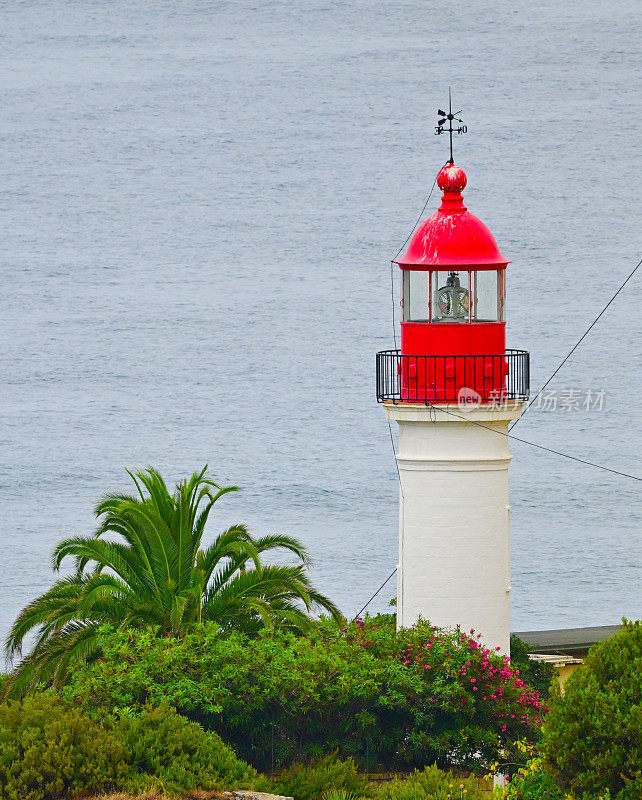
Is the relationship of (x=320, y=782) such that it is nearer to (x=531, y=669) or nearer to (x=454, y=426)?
(x=454, y=426)

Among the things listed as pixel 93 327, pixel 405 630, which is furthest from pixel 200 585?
pixel 93 327

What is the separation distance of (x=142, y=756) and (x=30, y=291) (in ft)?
257

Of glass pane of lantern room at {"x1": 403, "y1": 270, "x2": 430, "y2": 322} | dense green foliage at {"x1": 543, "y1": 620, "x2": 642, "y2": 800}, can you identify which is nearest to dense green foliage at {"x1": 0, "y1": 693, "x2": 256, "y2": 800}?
dense green foliage at {"x1": 543, "y1": 620, "x2": 642, "y2": 800}

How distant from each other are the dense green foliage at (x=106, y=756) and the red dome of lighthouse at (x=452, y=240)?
6.71 m

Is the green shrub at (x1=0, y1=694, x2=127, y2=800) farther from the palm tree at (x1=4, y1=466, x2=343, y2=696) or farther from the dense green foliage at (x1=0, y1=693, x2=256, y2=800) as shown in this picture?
the palm tree at (x1=4, y1=466, x2=343, y2=696)

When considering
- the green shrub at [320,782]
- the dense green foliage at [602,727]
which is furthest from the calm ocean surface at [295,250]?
the dense green foliage at [602,727]

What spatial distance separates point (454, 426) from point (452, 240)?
7.83 feet

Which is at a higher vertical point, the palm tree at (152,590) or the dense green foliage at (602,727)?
the palm tree at (152,590)

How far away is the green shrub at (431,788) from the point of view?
19.1 metres

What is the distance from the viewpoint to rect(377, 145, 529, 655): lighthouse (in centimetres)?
2277

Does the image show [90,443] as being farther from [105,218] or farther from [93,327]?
[105,218]

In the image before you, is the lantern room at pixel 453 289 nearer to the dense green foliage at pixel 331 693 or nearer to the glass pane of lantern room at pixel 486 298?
the glass pane of lantern room at pixel 486 298

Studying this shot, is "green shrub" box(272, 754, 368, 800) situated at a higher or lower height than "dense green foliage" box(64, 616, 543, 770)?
lower

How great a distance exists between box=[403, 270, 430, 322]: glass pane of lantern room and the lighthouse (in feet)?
0.04
